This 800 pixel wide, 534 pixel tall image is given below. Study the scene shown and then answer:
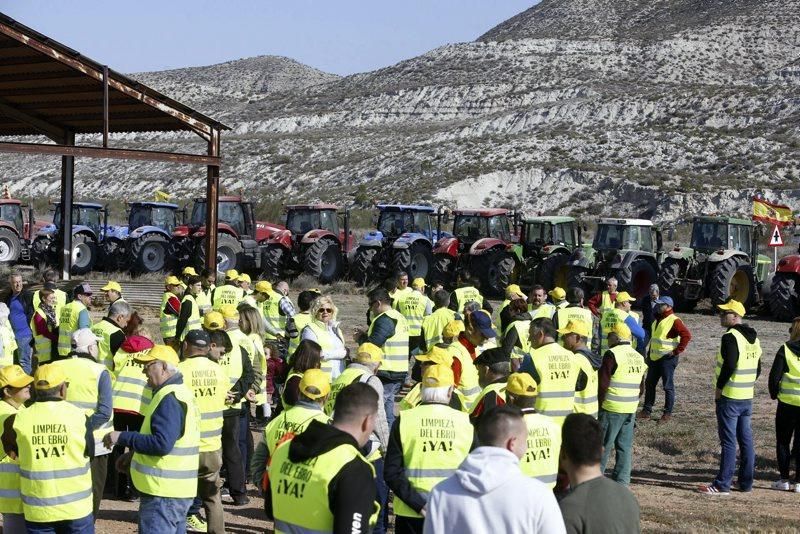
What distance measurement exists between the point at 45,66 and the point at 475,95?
201 feet

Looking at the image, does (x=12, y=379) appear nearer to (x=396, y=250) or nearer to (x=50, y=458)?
(x=50, y=458)

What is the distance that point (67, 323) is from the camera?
35.6 feet

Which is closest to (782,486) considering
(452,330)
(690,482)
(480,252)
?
(690,482)

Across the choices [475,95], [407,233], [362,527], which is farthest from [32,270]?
[475,95]

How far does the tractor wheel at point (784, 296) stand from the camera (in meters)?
21.5

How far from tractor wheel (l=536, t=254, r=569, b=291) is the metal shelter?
24.2 feet

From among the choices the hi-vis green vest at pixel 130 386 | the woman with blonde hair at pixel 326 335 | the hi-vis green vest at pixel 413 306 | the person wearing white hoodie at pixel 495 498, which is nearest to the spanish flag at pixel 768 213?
the hi-vis green vest at pixel 413 306

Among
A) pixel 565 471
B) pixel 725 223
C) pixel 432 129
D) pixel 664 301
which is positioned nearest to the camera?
→ pixel 565 471

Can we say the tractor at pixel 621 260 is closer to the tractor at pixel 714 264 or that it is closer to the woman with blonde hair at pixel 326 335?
the tractor at pixel 714 264

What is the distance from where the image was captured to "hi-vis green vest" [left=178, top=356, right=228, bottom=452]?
7.20 metres

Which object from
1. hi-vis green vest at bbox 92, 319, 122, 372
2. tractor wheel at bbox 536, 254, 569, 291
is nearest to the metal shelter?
tractor wheel at bbox 536, 254, 569, 291

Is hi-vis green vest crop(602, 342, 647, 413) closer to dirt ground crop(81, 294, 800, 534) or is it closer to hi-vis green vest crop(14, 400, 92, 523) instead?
dirt ground crop(81, 294, 800, 534)

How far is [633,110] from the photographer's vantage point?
2534 inches

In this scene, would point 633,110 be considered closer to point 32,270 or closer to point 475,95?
point 475,95
